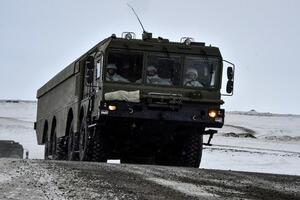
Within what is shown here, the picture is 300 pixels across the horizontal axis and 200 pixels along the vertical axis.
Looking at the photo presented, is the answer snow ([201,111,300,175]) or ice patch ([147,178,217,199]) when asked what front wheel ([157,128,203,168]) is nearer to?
ice patch ([147,178,217,199])

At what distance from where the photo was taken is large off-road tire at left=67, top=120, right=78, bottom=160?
1877 centimetres

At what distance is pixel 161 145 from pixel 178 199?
30.2ft

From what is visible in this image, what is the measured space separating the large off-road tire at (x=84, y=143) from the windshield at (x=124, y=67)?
60.1 inches

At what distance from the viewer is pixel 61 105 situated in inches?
821

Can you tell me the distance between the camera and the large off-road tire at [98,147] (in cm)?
1702

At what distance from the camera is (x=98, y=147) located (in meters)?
17.0

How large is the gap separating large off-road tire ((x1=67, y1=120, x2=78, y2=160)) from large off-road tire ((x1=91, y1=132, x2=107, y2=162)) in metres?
1.60

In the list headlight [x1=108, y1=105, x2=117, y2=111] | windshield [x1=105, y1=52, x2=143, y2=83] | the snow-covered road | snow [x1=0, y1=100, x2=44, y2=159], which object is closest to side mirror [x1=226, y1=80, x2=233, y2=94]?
windshield [x1=105, y1=52, x2=143, y2=83]

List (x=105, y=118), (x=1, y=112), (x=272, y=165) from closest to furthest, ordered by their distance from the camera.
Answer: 1. (x=105, y=118)
2. (x=272, y=165)
3. (x=1, y=112)

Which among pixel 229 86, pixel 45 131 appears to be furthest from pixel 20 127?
pixel 229 86

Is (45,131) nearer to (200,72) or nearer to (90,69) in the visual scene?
(90,69)

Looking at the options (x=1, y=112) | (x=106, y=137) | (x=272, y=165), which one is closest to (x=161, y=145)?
(x=106, y=137)

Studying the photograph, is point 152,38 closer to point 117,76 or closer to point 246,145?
point 117,76

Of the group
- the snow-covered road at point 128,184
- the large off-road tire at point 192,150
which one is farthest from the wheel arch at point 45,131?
the snow-covered road at point 128,184
